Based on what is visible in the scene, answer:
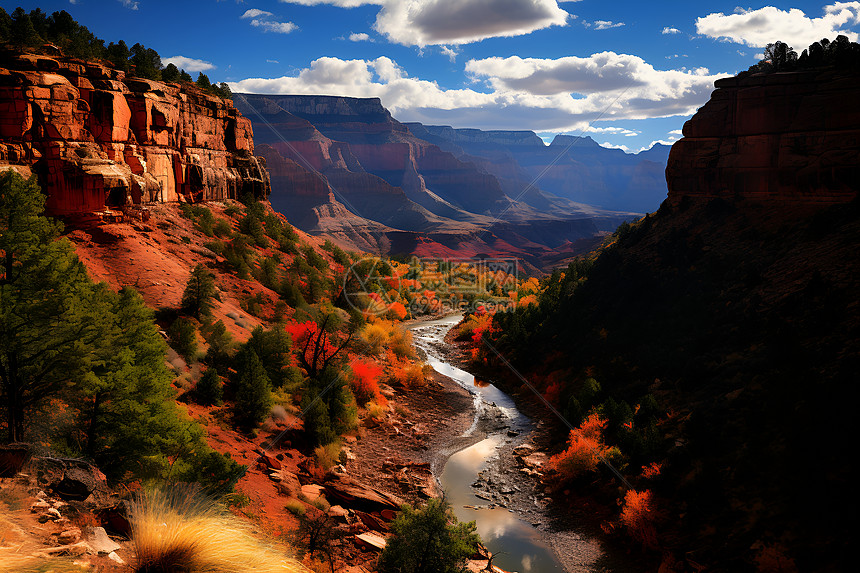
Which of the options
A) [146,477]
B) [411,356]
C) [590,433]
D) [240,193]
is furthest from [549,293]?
[146,477]

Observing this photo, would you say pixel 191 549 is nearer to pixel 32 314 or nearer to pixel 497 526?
pixel 32 314

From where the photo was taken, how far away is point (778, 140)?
112 ft

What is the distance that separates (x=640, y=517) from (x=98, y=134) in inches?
1531

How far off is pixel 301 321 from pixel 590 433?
20.9 metres

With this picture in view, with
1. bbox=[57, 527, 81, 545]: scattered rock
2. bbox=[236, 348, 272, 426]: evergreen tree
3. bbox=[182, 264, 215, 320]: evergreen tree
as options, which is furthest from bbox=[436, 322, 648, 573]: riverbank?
bbox=[182, 264, 215, 320]: evergreen tree

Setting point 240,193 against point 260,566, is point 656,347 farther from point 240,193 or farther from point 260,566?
point 240,193

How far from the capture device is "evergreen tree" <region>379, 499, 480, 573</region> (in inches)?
542

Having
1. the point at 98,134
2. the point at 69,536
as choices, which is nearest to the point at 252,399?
the point at 69,536

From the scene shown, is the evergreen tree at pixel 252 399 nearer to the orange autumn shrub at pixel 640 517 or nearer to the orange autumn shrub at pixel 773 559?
the orange autumn shrub at pixel 640 517

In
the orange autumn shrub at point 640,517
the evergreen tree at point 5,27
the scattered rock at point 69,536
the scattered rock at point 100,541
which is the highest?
the evergreen tree at point 5,27

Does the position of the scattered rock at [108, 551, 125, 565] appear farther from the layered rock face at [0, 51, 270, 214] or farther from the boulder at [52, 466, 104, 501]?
the layered rock face at [0, 51, 270, 214]

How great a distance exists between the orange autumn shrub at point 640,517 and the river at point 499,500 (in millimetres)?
1842

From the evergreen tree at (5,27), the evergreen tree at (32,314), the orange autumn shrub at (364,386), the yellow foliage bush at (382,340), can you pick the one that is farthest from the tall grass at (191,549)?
the evergreen tree at (5,27)

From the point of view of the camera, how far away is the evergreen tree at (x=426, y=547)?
1376 cm
